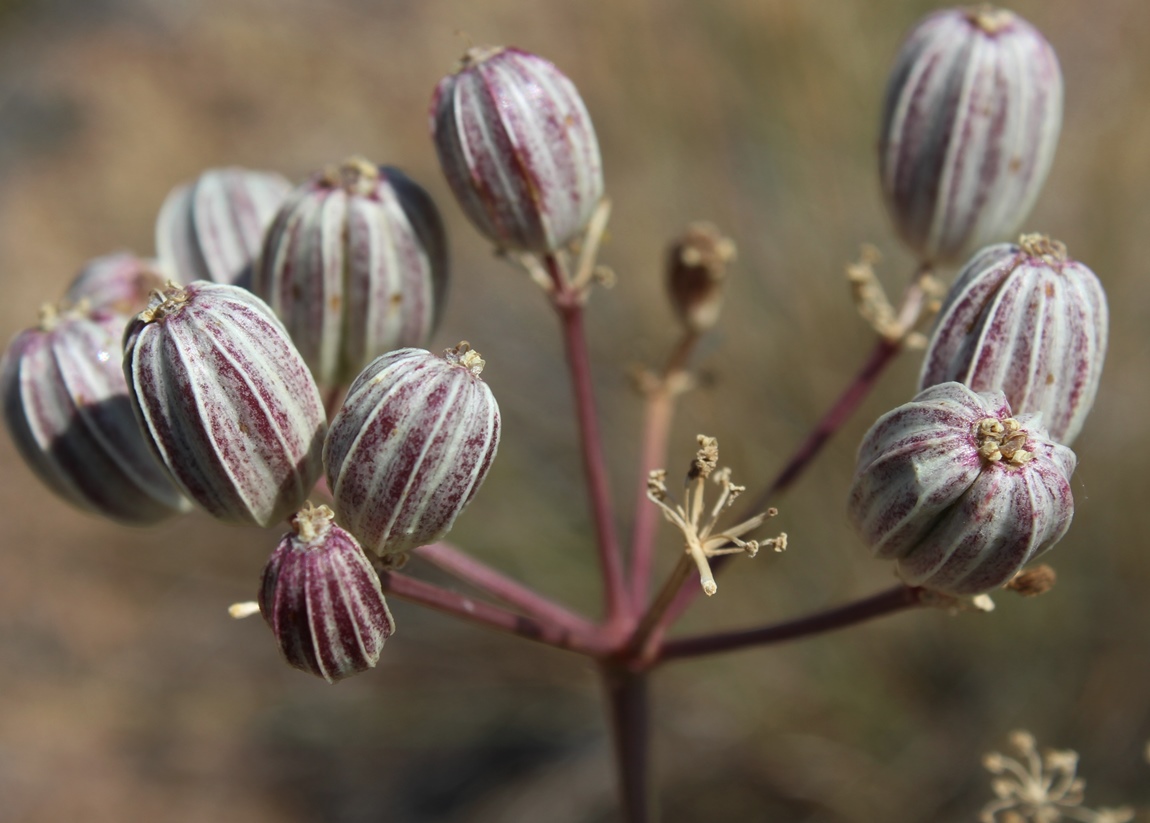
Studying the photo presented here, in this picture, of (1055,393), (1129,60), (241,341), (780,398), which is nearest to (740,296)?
(780,398)

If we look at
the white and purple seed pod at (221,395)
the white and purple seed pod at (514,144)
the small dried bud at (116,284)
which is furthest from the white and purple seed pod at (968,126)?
the small dried bud at (116,284)

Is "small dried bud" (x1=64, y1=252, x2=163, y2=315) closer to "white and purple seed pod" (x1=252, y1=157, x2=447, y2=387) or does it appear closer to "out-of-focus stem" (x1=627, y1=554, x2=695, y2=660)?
"white and purple seed pod" (x1=252, y1=157, x2=447, y2=387)

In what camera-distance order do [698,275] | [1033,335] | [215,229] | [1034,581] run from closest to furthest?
[1033,335] → [1034,581] → [215,229] → [698,275]

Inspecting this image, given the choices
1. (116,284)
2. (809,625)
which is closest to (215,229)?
(116,284)

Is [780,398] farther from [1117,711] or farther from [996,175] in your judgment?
[996,175]

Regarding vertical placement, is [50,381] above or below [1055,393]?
below

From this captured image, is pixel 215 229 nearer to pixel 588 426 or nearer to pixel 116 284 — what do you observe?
pixel 116 284

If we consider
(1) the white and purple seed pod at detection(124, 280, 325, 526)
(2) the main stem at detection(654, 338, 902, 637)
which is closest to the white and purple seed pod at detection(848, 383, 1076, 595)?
(2) the main stem at detection(654, 338, 902, 637)
